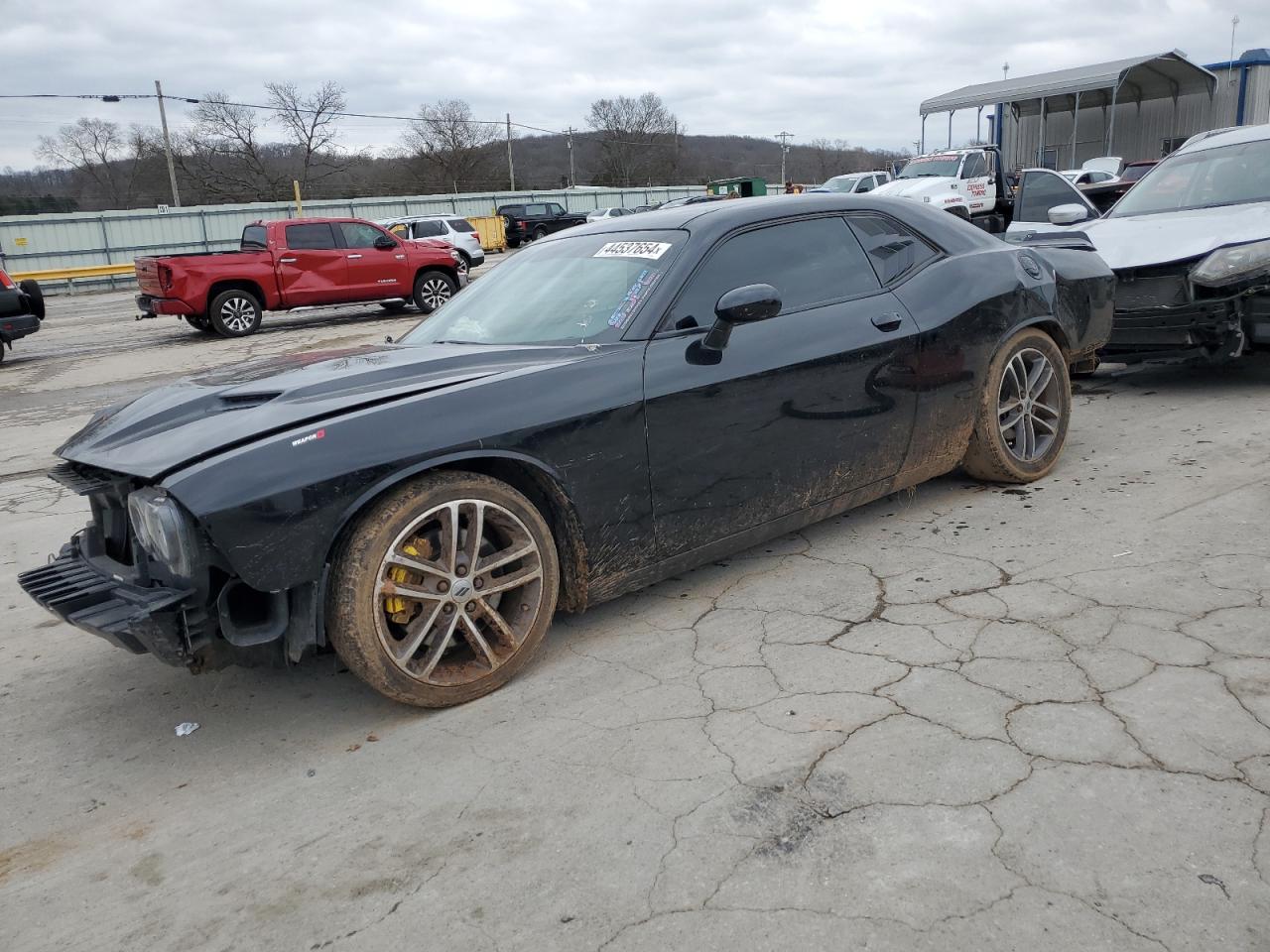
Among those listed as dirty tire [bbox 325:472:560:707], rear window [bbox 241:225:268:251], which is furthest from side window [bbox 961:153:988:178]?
dirty tire [bbox 325:472:560:707]

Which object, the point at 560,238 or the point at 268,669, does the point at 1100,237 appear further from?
the point at 268,669

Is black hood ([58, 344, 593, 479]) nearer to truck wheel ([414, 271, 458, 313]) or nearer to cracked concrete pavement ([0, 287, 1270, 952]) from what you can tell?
cracked concrete pavement ([0, 287, 1270, 952])

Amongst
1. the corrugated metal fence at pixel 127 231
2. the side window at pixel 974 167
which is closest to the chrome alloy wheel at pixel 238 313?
the side window at pixel 974 167

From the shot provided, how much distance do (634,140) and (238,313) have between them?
7073cm

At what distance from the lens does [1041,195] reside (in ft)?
39.4

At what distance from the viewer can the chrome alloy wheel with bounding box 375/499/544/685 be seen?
9.62 ft

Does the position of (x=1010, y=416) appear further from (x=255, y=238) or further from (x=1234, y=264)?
(x=255, y=238)

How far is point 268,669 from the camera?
3443 millimetres

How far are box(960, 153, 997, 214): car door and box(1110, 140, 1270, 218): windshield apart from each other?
40.0 feet

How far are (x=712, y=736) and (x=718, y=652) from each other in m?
0.58

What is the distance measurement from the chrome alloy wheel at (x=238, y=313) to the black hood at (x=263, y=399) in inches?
476

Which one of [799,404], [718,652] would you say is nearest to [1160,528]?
[799,404]

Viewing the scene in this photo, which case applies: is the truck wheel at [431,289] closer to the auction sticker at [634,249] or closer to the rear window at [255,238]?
the rear window at [255,238]

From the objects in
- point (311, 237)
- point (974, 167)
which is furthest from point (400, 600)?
point (974, 167)
